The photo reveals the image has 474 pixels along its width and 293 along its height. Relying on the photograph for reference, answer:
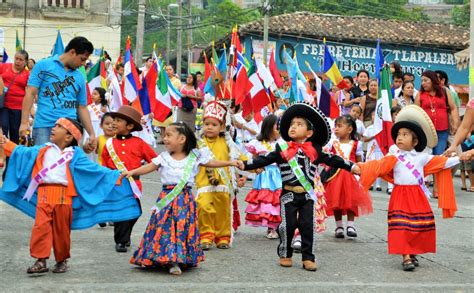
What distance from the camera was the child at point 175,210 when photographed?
23.8 feet

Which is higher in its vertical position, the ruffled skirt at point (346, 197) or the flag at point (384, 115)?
the flag at point (384, 115)

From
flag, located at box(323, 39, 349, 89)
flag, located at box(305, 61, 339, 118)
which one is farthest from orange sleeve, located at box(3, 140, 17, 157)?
flag, located at box(323, 39, 349, 89)

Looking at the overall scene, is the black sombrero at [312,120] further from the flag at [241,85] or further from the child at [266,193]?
the flag at [241,85]

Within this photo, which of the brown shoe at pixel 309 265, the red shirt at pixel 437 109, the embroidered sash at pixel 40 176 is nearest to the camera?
the embroidered sash at pixel 40 176

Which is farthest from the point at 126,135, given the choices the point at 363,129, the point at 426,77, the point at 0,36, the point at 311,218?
the point at 0,36

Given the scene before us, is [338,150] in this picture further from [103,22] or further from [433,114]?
[103,22]

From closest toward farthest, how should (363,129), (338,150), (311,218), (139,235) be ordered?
(311,218)
(139,235)
(338,150)
(363,129)

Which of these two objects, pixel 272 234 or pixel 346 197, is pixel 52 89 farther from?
pixel 346 197

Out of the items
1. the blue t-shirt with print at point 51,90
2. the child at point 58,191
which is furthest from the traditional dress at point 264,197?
the child at point 58,191

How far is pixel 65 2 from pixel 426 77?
122 ft

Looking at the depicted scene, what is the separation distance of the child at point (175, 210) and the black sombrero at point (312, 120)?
66 cm

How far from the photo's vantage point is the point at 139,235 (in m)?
9.31

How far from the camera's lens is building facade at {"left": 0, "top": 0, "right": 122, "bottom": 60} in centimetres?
4644

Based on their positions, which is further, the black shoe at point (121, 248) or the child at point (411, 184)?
the black shoe at point (121, 248)
